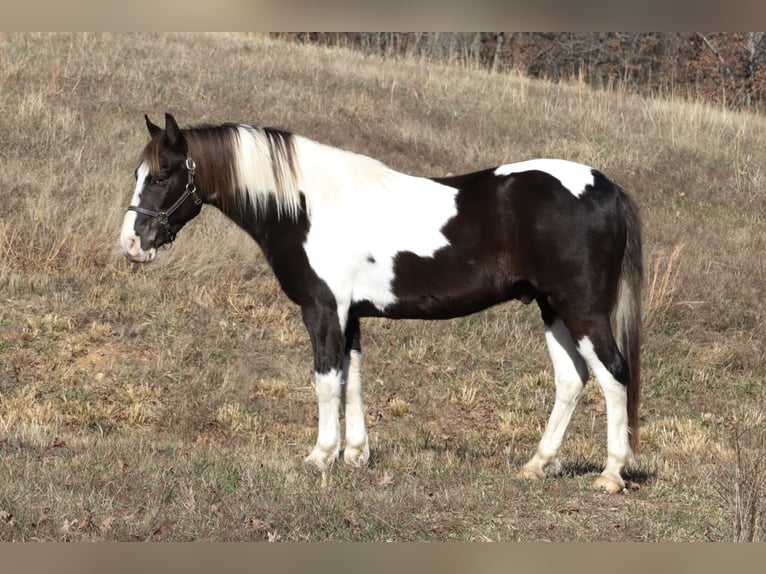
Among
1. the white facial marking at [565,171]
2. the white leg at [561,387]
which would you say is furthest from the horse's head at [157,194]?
the white leg at [561,387]

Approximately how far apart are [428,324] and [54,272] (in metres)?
4.72

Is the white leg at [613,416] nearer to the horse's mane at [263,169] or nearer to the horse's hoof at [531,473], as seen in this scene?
the horse's hoof at [531,473]

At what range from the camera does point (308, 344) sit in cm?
1107

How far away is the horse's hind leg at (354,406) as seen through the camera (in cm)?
711

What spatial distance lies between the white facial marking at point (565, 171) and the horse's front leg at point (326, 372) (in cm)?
168

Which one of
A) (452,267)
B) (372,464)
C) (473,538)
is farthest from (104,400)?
(473,538)

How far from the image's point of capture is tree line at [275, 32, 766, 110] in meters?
24.8

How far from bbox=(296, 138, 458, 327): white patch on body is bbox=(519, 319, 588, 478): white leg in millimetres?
1199

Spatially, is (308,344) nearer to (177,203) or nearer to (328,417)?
(328,417)

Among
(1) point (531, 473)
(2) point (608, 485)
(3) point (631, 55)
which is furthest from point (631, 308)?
(3) point (631, 55)

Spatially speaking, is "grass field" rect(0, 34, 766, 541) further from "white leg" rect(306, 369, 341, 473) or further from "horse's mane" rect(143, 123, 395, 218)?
"horse's mane" rect(143, 123, 395, 218)

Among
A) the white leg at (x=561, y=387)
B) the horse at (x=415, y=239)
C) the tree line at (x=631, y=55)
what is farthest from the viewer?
the tree line at (x=631, y=55)

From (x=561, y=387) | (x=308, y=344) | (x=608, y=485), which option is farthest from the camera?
(x=308, y=344)

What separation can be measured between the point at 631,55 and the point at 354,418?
2261 centimetres
